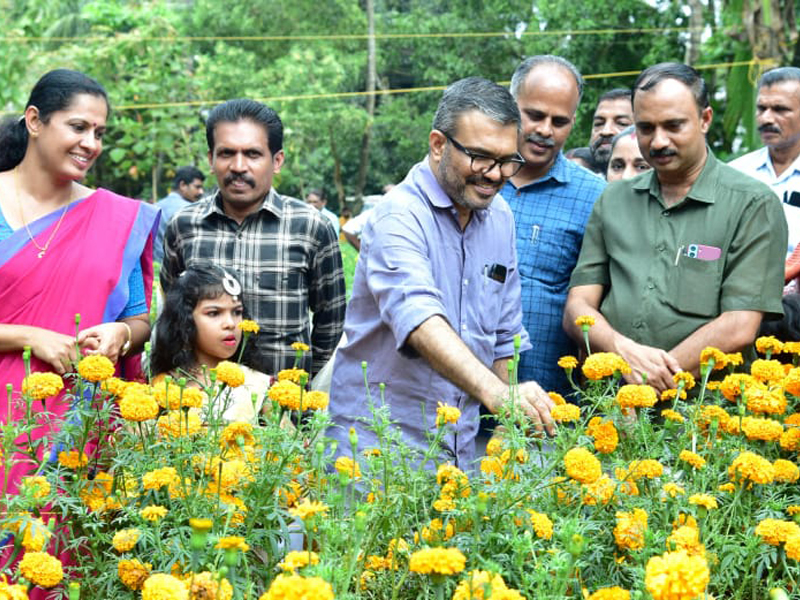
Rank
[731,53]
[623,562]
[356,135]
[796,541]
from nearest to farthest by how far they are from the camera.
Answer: [796,541] < [623,562] < [731,53] < [356,135]

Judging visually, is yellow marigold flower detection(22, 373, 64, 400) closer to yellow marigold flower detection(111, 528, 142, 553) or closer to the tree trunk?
yellow marigold flower detection(111, 528, 142, 553)

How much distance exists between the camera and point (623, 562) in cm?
183

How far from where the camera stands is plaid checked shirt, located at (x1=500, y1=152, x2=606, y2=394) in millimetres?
3488

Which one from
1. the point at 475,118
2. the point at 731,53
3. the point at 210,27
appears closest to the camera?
the point at 475,118

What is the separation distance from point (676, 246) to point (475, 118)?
0.83 metres

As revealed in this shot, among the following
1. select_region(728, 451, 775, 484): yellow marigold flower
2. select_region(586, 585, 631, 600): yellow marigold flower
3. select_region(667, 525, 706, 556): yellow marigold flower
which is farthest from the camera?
select_region(728, 451, 775, 484): yellow marigold flower

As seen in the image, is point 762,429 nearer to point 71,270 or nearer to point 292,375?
point 292,375

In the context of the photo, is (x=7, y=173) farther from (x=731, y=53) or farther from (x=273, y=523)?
(x=731, y=53)

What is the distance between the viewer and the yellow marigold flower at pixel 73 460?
1984 millimetres

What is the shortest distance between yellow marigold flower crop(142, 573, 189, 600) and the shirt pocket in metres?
2.00

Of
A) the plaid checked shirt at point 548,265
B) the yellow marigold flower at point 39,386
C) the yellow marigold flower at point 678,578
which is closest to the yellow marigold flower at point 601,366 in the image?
the yellow marigold flower at point 678,578

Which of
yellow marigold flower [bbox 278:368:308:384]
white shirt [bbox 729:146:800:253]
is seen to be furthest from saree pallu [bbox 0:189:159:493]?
white shirt [bbox 729:146:800:253]

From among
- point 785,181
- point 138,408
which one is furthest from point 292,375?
point 785,181

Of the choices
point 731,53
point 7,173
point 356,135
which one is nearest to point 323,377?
point 7,173
